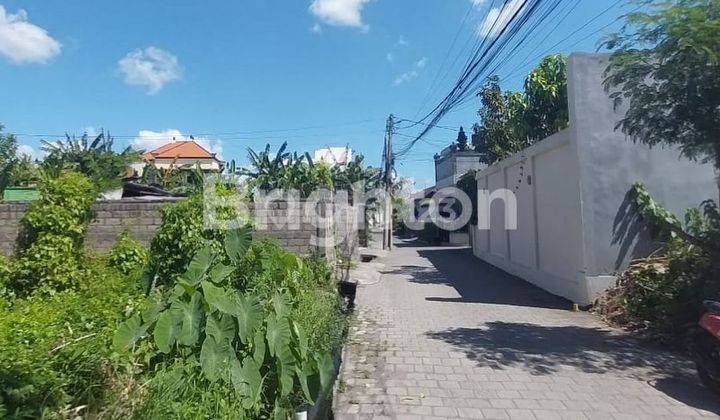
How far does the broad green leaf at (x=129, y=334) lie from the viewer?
9.99 ft

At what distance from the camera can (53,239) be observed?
6059mm

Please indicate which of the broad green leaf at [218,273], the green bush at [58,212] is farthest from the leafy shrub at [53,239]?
the broad green leaf at [218,273]

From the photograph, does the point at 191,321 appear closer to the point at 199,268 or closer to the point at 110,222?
the point at 199,268

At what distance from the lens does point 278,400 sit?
11.1 ft

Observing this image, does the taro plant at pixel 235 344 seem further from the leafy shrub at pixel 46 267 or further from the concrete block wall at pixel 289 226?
the concrete block wall at pixel 289 226

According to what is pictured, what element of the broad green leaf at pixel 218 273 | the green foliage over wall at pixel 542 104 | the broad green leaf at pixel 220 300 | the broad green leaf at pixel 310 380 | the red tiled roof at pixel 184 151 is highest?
the red tiled roof at pixel 184 151

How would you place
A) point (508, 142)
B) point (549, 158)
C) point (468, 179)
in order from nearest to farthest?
point (549, 158), point (508, 142), point (468, 179)

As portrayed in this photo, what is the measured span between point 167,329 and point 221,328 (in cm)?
36

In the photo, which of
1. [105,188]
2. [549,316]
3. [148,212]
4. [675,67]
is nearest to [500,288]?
[549,316]

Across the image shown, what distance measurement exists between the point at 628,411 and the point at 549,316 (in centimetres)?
352

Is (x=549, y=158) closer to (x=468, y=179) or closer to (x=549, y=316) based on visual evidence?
(x=549, y=316)

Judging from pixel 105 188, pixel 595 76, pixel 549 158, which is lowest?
pixel 105 188

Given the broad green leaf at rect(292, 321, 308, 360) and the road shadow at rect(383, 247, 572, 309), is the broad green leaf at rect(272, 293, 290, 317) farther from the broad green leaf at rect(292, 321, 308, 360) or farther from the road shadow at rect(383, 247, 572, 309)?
the road shadow at rect(383, 247, 572, 309)

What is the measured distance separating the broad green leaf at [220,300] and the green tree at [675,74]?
4.81 metres
